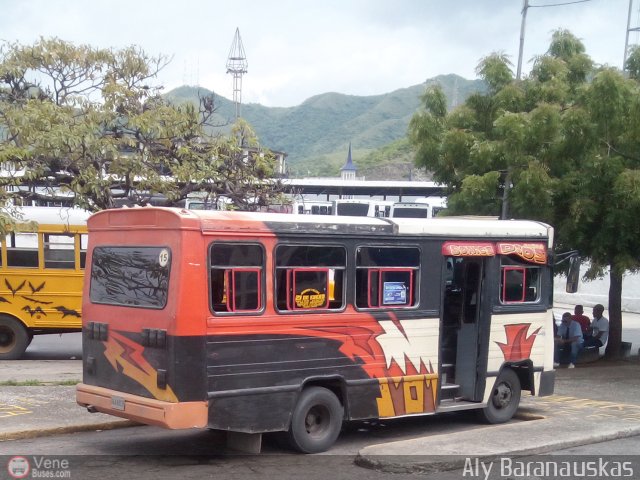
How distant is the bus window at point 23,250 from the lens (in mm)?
17109

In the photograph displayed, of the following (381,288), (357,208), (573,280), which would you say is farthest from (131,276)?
(357,208)

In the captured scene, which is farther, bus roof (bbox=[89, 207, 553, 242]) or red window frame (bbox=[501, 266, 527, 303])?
red window frame (bbox=[501, 266, 527, 303])

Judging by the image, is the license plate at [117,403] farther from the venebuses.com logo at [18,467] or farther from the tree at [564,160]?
the tree at [564,160]

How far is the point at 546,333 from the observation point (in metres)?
12.4

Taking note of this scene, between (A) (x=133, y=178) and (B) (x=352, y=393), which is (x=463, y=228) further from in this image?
(A) (x=133, y=178)

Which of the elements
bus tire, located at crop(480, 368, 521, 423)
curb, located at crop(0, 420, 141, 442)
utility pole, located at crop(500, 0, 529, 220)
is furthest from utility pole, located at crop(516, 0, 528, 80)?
curb, located at crop(0, 420, 141, 442)

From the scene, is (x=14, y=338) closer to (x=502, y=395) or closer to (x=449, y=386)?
(x=449, y=386)

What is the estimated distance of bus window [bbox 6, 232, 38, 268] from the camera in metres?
17.1

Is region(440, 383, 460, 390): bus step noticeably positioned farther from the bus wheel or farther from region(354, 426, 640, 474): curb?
the bus wheel

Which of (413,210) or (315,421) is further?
(413,210)

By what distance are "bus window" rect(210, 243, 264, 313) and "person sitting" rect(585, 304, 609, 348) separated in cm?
1188

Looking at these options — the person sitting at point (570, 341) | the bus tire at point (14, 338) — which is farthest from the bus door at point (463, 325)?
the bus tire at point (14, 338)

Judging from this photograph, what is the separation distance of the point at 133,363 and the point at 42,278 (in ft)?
29.4

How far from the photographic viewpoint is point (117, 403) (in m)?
9.05
